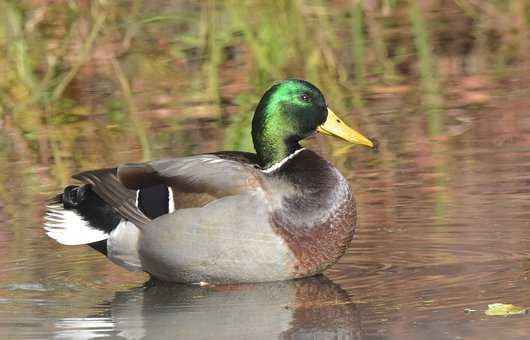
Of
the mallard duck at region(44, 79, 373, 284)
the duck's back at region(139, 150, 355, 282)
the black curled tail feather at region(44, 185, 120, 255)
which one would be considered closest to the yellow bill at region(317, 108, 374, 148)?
the mallard duck at region(44, 79, 373, 284)

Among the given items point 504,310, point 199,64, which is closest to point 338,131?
point 504,310

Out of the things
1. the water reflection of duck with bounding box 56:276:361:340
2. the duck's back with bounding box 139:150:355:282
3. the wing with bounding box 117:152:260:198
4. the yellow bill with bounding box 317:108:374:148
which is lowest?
the water reflection of duck with bounding box 56:276:361:340

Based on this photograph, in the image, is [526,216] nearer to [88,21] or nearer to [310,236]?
[310,236]

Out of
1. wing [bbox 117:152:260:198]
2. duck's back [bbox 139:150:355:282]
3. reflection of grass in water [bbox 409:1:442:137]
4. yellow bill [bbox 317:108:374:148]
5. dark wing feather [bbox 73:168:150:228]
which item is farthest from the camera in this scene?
reflection of grass in water [bbox 409:1:442:137]

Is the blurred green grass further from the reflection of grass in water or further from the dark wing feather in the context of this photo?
the dark wing feather

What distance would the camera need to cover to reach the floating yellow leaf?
5.56 m

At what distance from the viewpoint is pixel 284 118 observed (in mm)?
6863

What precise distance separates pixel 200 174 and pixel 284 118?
492 millimetres

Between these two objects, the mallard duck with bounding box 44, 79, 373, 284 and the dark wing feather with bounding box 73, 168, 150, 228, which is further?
the dark wing feather with bounding box 73, 168, 150, 228

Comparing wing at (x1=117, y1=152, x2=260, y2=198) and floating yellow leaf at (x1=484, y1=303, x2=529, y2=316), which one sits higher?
wing at (x1=117, y1=152, x2=260, y2=198)

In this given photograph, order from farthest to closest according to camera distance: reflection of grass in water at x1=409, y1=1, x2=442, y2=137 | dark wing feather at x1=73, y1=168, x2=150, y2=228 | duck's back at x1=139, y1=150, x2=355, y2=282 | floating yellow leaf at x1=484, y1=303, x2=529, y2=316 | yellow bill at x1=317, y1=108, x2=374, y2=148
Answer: reflection of grass in water at x1=409, y1=1, x2=442, y2=137 → yellow bill at x1=317, y1=108, x2=374, y2=148 → dark wing feather at x1=73, y1=168, x2=150, y2=228 → duck's back at x1=139, y1=150, x2=355, y2=282 → floating yellow leaf at x1=484, y1=303, x2=529, y2=316

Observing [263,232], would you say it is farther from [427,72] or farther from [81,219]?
[427,72]

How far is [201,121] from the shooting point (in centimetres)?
998

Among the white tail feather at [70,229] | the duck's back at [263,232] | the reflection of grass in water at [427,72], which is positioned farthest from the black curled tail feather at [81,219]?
the reflection of grass in water at [427,72]
